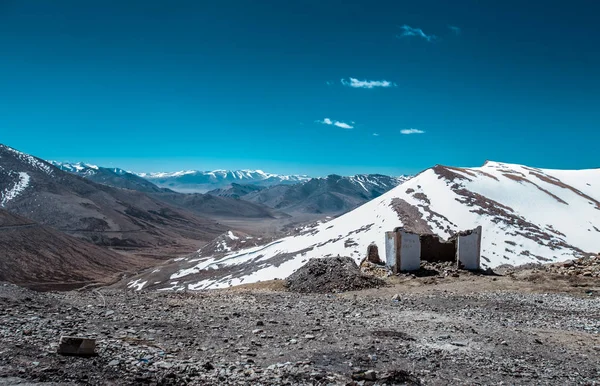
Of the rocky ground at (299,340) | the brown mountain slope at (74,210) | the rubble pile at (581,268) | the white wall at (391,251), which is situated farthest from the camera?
the brown mountain slope at (74,210)

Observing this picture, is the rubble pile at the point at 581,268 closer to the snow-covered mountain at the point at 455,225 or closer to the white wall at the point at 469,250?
the white wall at the point at 469,250

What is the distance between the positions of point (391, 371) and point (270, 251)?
62.9m

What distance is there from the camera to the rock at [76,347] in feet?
24.7

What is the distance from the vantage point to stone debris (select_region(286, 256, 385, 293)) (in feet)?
65.7

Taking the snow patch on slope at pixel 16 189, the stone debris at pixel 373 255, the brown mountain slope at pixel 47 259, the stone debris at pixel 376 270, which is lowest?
the brown mountain slope at pixel 47 259

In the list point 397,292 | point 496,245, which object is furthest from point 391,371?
point 496,245

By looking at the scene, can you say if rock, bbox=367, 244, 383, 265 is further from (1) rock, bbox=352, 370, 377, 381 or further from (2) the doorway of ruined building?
(1) rock, bbox=352, 370, 377, 381

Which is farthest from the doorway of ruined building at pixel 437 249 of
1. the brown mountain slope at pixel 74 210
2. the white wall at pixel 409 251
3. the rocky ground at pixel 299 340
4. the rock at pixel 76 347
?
the brown mountain slope at pixel 74 210

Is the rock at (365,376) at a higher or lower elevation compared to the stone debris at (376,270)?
lower

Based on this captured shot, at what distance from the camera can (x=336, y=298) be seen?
17250 millimetres

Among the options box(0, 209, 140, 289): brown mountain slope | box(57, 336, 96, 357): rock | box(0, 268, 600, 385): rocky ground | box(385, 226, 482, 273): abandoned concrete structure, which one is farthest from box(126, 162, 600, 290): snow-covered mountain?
box(57, 336, 96, 357): rock

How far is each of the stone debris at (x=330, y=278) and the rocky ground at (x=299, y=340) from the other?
353 centimetres

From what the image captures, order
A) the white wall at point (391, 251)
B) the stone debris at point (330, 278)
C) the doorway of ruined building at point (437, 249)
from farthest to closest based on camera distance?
the doorway of ruined building at point (437, 249) < the white wall at point (391, 251) < the stone debris at point (330, 278)

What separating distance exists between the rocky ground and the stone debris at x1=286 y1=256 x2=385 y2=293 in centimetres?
353
